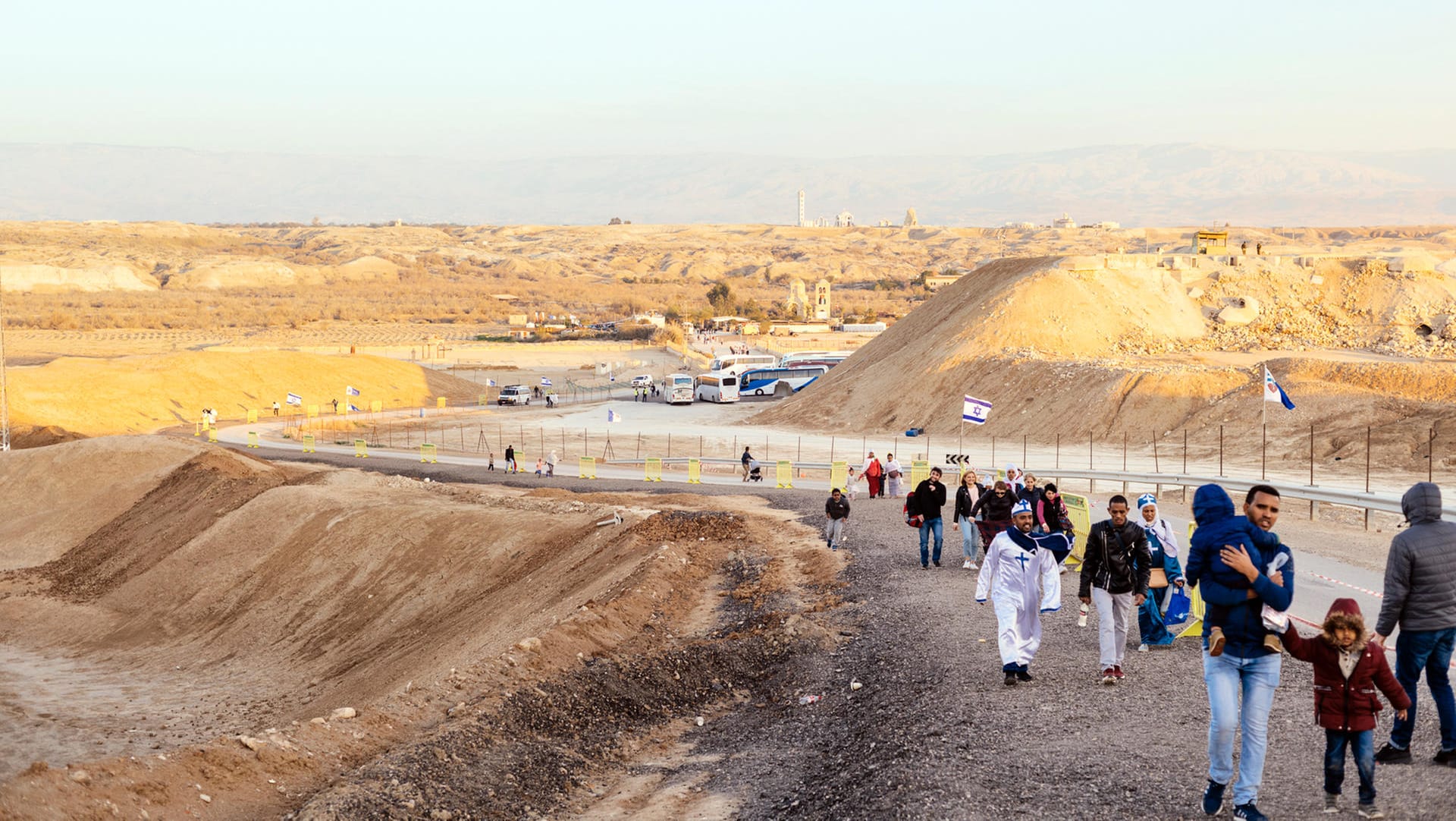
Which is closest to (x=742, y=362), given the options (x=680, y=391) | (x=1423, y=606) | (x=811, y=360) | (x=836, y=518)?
(x=811, y=360)

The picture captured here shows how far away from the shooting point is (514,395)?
7188cm

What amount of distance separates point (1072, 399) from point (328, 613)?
111 feet

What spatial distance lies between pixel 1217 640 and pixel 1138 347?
52891mm

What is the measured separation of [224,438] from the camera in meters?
54.9

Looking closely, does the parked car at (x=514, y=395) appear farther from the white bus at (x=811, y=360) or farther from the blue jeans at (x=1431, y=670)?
the blue jeans at (x=1431, y=670)

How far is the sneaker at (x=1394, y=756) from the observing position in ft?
27.8

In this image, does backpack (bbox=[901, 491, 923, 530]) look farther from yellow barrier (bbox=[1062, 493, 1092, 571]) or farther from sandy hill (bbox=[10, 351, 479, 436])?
sandy hill (bbox=[10, 351, 479, 436])

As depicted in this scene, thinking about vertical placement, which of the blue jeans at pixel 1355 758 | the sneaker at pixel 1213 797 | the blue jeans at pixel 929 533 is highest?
the blue jeans at pixel 1355 758

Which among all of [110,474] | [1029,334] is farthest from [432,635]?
[1029,334]

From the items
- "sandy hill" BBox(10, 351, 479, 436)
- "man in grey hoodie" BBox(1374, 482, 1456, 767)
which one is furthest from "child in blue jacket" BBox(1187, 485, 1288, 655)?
"sandy hill" BBox(10, 351, 479, 436)

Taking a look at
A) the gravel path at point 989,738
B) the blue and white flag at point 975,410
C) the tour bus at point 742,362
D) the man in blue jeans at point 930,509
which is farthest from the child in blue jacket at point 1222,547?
the tour bus at point 742,362

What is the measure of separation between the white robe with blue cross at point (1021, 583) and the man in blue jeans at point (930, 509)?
6.46 meters

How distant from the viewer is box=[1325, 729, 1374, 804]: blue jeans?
7570 mm

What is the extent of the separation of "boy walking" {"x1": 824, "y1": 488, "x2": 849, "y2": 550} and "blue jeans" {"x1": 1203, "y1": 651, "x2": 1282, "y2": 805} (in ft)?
47.2
